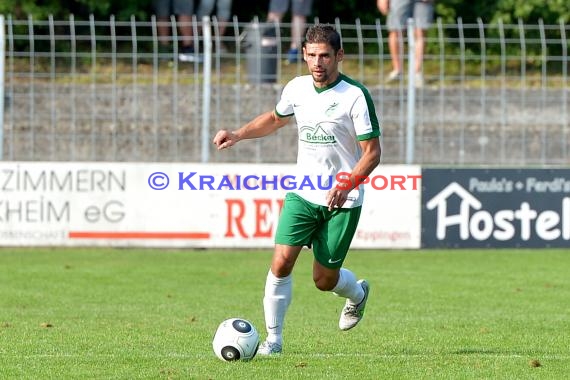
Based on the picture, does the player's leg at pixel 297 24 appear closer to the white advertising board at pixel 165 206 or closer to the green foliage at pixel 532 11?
the white advertising board at pixel 165 206

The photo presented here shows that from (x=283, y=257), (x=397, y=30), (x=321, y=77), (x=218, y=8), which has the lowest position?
(x=283, y=257)

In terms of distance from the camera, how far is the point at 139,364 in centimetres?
840

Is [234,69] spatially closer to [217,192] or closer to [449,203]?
[217,192]

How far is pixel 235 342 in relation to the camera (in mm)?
8531

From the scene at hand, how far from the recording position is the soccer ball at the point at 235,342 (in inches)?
336

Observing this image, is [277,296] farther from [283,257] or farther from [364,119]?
[364,119]

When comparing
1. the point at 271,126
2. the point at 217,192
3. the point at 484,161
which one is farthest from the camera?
the point at 484,161

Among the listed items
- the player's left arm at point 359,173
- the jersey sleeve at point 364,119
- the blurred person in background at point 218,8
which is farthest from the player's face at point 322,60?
the blurred person in background at point 218,8

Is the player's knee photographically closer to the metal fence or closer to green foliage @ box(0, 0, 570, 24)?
the metal fence

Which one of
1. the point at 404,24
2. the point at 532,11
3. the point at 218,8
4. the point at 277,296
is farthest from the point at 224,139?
the point at 532,11

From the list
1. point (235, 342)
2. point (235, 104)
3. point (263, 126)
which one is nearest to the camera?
point (235, 342)

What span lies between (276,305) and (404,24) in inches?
480

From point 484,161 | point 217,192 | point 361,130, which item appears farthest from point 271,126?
point 484,161

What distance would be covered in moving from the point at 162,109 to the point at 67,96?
4.45 ft
